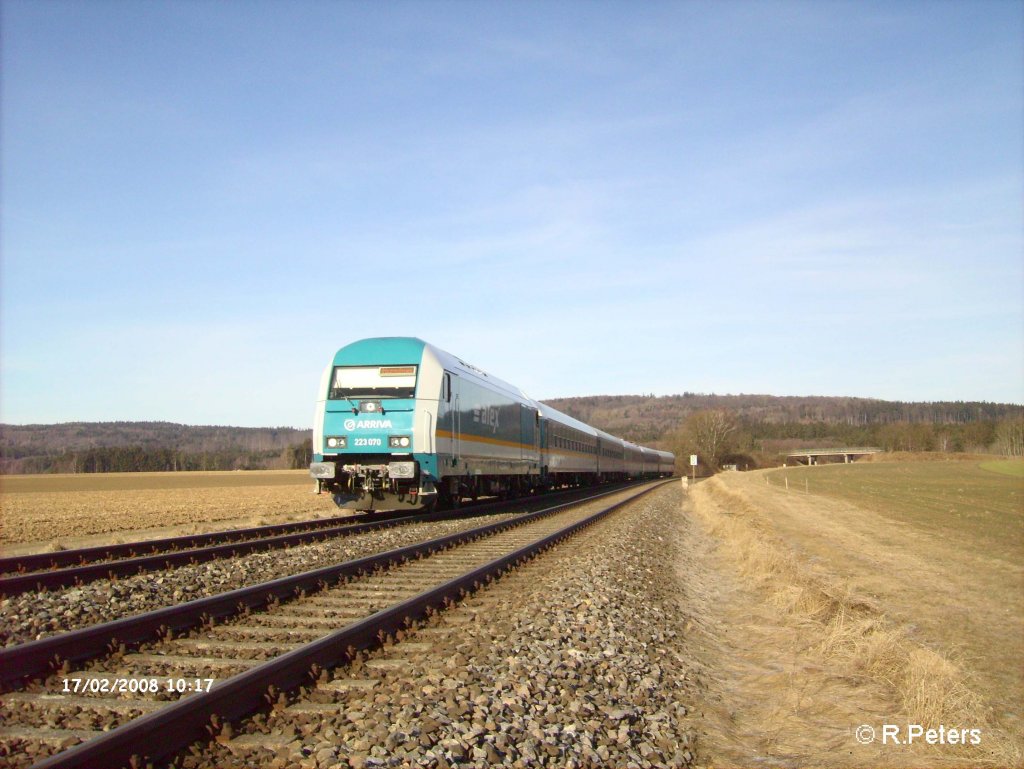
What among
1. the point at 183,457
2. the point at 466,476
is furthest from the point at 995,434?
the point at 466,476

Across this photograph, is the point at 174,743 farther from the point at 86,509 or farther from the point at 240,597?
the point at 86,509

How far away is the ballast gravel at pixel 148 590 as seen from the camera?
6.77 meters

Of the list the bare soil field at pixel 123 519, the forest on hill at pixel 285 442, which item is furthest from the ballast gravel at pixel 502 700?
the forest on hill at pixel 285 442

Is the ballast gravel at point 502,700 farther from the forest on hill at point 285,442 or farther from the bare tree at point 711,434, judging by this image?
the bare tree at point 711,434

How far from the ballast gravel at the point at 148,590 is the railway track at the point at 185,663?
113 centimetres

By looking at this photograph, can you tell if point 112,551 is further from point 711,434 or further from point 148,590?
point 711,434

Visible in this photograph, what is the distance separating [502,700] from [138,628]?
119 inches

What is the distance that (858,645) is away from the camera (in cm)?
748

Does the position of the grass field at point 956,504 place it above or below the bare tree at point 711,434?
below

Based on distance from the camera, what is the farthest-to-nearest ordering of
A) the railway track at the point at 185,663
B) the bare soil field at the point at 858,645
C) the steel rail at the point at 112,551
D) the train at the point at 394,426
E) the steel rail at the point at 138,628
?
1. the train at the point at 394,426
2. the steel rail at the point at 112,551
3. the bare soil field at the point at 858,645
4. the steel rail at the point at 138,628
5. the railway track at the point at 185,663

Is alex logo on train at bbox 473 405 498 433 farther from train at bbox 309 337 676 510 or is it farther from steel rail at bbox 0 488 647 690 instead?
steel rail at bbox 0 488 647 690

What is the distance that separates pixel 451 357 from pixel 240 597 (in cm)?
1157

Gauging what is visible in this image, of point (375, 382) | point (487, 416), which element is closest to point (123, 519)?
point (375, 382)

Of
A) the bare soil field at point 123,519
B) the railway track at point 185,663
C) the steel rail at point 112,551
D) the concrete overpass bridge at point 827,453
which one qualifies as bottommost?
the concrete overpass bridge at point 827,453
